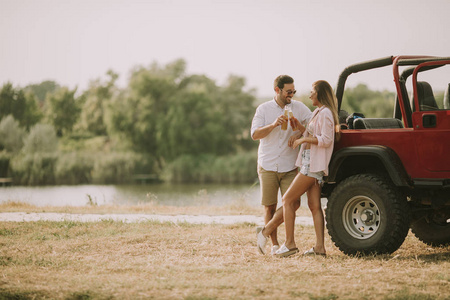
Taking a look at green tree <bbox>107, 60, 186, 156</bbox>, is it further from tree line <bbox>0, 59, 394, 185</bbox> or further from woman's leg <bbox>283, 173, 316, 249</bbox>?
woman's leg <bbox>283, 173, 316, 249</bbox>

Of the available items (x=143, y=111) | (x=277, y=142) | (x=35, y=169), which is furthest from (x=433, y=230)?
(x=143, y=111)

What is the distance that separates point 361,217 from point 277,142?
1506 millimetres

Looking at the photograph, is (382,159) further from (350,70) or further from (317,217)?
(350,70)

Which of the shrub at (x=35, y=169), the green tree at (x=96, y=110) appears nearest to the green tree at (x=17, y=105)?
the green tree at (x=96, y=110)

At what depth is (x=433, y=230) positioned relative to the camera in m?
8.32

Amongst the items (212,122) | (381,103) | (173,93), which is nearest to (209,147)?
(212,122)

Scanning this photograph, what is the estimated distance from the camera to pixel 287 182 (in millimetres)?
7559

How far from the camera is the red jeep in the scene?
22.6 feet

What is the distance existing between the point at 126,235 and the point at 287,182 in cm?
306

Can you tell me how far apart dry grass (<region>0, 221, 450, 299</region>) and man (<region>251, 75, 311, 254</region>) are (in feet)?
3.16

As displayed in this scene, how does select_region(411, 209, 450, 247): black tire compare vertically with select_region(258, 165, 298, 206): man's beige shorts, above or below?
below

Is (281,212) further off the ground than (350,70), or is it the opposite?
(350,70)

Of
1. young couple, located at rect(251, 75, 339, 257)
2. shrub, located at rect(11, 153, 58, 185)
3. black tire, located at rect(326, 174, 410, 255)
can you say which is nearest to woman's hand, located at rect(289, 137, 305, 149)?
young couple, located at rect(251, 75, 339, 257)

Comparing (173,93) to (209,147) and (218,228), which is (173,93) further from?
(218,228)
